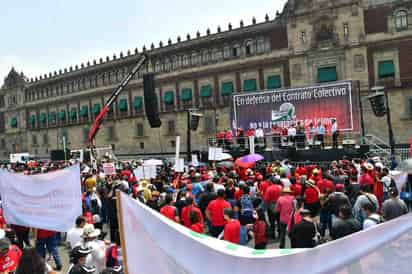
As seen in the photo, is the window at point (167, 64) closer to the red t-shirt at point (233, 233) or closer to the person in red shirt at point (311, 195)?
the person in red shirt at point (311, 195)

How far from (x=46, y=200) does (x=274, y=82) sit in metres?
31.5

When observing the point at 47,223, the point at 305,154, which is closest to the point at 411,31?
the point at 305,154

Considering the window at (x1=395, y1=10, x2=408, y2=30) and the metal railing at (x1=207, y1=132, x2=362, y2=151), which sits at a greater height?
the window at (x1=395, y1=10, x2=408, y2=30)

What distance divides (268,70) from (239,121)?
10.5 m

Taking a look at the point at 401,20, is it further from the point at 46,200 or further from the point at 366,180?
the point at 46,200

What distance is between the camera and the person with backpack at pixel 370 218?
5.29 meters

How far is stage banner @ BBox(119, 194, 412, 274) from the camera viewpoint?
6.47 feet

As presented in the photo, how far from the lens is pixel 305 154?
67.6 ft

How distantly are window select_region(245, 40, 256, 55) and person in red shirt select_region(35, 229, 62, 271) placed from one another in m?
33.5

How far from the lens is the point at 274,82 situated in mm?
36719

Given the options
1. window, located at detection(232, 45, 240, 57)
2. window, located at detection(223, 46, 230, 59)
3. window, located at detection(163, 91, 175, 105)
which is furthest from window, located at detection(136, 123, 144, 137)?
window, located at detection(232, 45, 240, 57)

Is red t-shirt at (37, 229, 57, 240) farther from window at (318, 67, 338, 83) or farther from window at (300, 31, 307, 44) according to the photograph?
window at (300, 31, 307, 44)

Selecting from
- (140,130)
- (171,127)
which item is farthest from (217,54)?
(140,130)

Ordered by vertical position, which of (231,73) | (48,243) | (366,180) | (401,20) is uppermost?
(401,20)
